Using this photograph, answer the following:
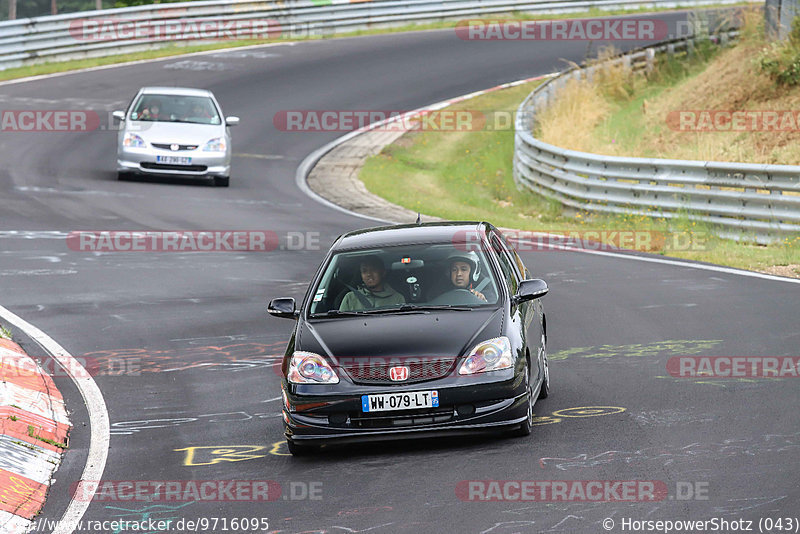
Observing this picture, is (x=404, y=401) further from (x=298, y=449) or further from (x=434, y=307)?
(x=434, y=307)

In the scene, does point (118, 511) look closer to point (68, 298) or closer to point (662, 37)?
point (68, 298)

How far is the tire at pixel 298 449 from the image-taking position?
836cm

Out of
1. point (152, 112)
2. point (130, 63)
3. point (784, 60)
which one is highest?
point (784, 60)

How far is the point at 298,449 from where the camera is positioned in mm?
8406

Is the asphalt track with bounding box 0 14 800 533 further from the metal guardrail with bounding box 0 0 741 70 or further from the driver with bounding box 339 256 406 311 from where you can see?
the metal guardrail with bounding box 0 0 741 70

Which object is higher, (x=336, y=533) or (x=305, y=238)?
(x=336, y=533)

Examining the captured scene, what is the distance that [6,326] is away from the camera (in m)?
12.8

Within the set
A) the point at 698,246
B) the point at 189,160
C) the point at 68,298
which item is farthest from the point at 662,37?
the point at 68,298

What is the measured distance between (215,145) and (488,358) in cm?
1702

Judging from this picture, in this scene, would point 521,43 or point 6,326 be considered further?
point 521,43

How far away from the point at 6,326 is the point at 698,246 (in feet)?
32.8

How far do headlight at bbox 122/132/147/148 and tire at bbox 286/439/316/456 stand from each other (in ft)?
54.8

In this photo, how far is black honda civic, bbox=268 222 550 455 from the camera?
321 inches

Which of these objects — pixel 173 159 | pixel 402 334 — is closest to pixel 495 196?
pixel 173 159
